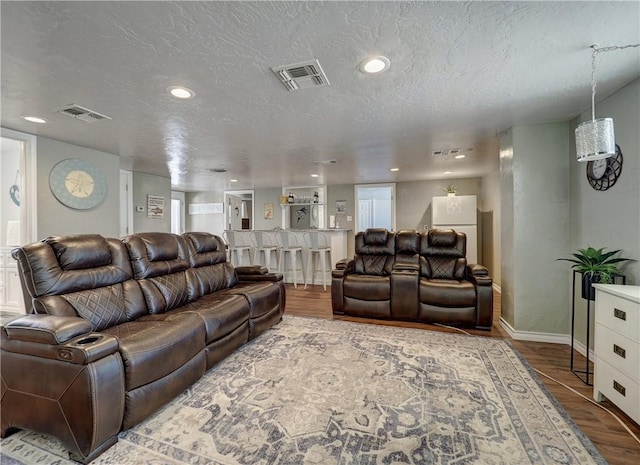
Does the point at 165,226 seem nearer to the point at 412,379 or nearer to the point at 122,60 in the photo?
the point at 122,60

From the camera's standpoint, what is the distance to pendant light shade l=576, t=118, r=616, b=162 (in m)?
1.78

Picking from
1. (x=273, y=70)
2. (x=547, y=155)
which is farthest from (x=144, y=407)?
(x=547, y=155)

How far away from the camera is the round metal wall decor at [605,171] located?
88.3 inches

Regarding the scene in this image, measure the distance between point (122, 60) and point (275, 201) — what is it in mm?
6131

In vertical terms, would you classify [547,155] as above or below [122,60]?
below

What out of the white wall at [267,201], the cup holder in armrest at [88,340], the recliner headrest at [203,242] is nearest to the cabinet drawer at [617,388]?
the cup holder in armrest at [88,340]

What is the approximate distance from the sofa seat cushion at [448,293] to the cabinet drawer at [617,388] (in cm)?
140

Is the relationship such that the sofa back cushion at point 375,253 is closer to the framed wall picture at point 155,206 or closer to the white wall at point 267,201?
the white wall at point 267,201

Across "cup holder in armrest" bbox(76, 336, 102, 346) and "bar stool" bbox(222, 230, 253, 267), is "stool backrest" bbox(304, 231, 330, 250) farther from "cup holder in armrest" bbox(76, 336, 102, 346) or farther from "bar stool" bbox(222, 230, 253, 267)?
"cup holder in armrest" bbox(76, 336, 102, 346)

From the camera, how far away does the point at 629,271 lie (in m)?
2.11

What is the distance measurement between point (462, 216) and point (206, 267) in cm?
507

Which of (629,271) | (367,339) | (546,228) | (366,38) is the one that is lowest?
(367,339)

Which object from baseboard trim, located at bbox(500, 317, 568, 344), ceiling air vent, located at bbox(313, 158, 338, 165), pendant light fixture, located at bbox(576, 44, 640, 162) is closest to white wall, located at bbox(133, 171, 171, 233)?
ceiling air vent, located at bbox(313, 158, 338, 165)

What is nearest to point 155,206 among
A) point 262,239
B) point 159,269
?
point 262,239
